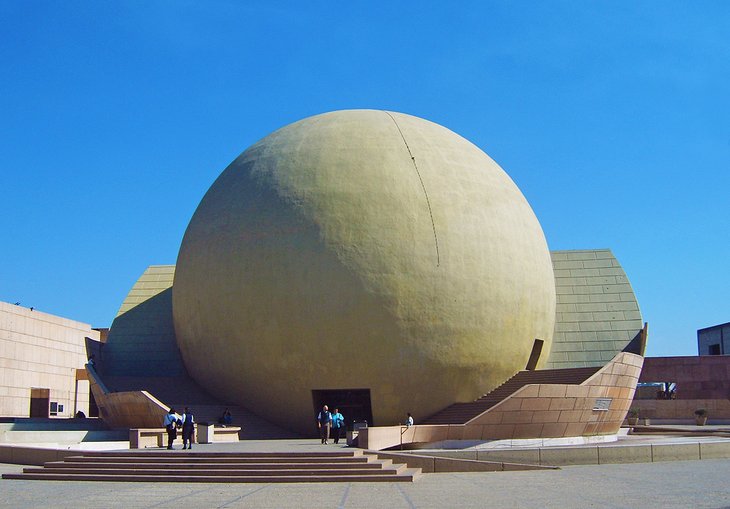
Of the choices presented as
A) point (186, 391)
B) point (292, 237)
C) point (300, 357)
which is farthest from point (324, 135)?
point (186, 391)

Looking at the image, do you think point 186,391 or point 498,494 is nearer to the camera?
point 498,494

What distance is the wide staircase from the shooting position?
80.0 ft

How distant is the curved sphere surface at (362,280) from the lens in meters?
24.7

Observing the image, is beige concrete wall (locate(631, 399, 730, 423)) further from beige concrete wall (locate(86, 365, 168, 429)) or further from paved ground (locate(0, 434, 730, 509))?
beige concrete wall (locate(86, 365, 168, 429))

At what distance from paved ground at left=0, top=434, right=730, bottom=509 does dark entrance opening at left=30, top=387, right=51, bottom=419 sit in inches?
727

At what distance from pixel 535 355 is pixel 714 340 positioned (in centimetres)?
2667

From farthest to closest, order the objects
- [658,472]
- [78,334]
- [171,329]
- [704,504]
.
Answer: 1. [78,334]
2. [171,329]
3. [658,472]
4. [704,504]

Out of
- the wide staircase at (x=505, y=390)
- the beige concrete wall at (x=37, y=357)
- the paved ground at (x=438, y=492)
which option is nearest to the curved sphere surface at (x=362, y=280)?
the wide staircase at (x=505, y=390)

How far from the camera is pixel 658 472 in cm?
1580

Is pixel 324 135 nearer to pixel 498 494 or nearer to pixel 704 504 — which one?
pixel 498 494

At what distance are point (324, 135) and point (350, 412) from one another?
8.85 meters

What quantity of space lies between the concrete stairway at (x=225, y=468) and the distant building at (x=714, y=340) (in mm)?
37294

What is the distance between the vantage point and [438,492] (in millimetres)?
13062

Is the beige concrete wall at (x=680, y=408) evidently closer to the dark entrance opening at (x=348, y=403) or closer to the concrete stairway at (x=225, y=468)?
the dark entrance opening at (x=348, y=403)
